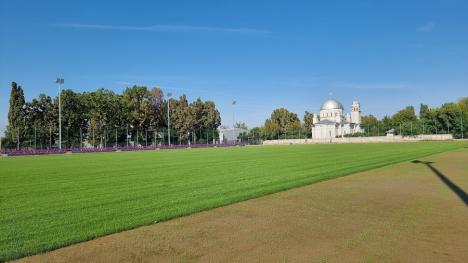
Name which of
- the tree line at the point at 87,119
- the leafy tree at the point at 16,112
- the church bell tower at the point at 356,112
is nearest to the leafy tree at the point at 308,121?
the church bell tower at the point at 356,112

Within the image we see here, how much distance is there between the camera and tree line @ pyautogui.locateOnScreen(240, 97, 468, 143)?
4449 inches

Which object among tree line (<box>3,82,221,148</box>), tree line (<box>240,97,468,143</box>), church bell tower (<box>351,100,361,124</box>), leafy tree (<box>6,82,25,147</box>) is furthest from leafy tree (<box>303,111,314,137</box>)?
leafy tree (<box>6,82,25,147</box>)

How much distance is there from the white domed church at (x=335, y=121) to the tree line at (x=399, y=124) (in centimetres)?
369

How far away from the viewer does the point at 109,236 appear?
727 centimetres

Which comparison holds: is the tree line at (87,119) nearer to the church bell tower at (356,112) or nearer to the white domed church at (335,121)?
the white domed church at (335,121)

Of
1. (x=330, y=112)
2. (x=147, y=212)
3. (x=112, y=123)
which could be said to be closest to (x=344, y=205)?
(x=147, y=212)

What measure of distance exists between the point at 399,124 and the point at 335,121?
2199 cm

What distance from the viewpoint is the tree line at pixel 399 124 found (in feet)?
371

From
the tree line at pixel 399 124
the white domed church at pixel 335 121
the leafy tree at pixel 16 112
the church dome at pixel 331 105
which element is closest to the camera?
the leafy tree at pixel 16 112

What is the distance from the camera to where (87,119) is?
94500 mm

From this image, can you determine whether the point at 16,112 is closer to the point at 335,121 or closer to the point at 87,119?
the point at 87,119

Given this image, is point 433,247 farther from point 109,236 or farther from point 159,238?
point 109,236

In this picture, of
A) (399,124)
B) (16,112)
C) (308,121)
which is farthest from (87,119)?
(399,124)

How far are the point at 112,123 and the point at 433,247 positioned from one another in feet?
303
